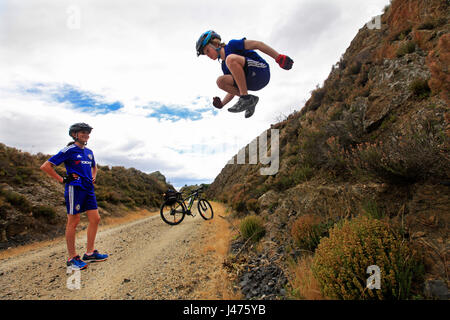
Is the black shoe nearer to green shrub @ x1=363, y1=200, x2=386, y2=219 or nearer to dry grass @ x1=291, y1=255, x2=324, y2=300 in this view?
dry grass @ x1=291, y1=255, x2=324, y2=300

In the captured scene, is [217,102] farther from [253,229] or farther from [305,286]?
[253,229]

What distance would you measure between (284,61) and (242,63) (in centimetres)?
40

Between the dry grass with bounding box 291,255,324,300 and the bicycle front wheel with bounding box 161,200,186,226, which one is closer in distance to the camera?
the dry grass with bounding box 291,255,324,300

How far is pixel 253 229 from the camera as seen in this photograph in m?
5.76

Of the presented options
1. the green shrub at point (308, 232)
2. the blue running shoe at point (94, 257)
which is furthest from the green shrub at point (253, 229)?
the blue running shoe at point (94, 257)

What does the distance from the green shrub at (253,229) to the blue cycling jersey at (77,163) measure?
4.07 m

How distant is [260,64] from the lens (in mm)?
2020

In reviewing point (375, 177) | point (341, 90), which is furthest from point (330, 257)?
point (341, 90)

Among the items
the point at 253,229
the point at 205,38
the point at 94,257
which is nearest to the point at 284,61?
the point at 205,38

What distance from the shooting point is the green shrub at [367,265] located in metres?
2.13

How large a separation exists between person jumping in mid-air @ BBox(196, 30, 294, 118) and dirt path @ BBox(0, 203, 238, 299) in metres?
2.93

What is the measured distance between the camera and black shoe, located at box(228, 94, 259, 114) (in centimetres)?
205

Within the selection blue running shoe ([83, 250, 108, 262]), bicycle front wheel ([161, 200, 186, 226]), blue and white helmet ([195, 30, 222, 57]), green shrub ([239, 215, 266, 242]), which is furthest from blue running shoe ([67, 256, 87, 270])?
bicycle front wheel ([161, 200, 186, 226])
